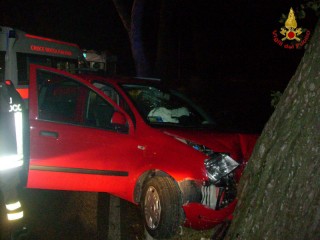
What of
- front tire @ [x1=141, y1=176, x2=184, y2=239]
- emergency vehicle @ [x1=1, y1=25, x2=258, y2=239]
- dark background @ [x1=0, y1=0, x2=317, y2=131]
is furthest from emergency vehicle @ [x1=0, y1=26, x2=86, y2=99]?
front tire @ [x1=141, y1=176, x2=184, y2=239]

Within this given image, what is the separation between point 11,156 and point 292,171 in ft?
7.57

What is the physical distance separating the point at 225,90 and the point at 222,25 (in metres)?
2.55

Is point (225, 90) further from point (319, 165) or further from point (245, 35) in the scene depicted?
point (319, 165)

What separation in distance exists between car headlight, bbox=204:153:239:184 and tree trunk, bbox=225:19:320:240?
4.73 feet

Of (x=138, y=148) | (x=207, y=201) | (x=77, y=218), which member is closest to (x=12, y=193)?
(x=77, y=218)

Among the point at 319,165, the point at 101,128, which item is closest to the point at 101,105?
the point at 101,128

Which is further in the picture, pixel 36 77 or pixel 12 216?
pixel 36 77

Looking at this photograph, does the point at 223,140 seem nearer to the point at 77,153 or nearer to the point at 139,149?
the point at 139,149

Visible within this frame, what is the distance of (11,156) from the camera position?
11.2ft

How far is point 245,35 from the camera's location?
1460 cm

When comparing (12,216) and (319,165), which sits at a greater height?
(319,165)

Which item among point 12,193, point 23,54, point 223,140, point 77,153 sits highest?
point 23,54

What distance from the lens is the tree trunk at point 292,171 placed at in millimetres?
2262

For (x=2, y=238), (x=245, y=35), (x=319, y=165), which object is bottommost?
(x=2, y=238)
